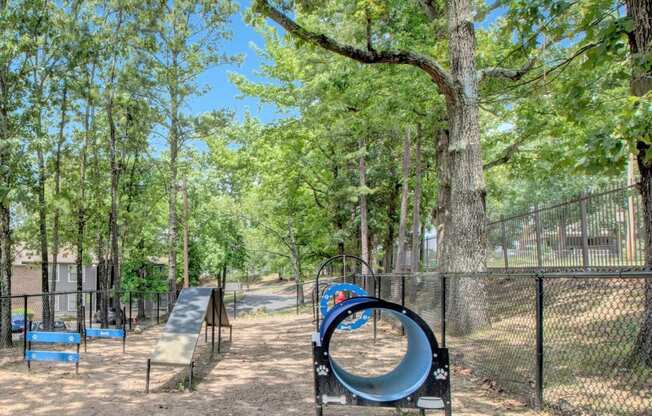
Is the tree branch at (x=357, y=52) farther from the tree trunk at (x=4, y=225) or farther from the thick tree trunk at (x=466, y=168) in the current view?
the tree trunk at (x=4, y=225)

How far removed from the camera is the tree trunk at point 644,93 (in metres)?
5.36

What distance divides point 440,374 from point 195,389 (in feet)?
12.8

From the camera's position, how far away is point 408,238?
31016 mm

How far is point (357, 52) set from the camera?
9.12m

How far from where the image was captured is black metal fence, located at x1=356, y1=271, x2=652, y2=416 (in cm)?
484

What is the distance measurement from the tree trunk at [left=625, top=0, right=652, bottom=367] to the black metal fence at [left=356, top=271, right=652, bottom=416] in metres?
0.06

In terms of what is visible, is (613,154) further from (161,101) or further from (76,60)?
(161,101)

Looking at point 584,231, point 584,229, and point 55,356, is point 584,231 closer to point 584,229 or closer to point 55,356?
point 584,229

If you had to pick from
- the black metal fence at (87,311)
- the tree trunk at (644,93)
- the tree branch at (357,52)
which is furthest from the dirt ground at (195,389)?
the black metal fence at (87,311)

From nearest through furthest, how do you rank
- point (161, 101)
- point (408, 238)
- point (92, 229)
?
point (161, 101), point (92, 229), point (408, 238)

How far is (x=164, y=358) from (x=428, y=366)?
13.9 feet

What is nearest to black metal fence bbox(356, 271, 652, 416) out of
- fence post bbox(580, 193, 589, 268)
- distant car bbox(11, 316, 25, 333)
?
fence post bbox(580, 193, 589, 268)

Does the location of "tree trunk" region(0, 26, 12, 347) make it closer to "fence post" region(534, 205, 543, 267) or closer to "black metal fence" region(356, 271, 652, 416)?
"black metal fence" region(356, 271, 652, 416)

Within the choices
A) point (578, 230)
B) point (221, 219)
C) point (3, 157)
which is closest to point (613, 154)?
point (578, 230)
